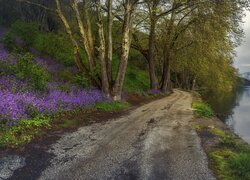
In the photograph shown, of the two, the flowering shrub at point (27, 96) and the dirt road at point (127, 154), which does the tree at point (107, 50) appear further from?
the dirt road at point (127, 154)

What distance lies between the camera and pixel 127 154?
280 inches

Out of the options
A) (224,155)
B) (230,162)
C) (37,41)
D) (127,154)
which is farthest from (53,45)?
(230,162)

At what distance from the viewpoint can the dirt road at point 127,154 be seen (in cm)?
586

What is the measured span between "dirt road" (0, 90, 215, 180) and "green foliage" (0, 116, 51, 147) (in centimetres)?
73

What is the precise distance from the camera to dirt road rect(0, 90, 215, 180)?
586cm

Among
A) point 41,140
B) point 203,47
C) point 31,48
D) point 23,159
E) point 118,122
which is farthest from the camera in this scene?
point 203,47

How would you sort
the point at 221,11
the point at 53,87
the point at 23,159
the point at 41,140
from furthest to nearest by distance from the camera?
the point at 221,11 < the point at 53,87 < the point at 41,140 < the point at 23,159

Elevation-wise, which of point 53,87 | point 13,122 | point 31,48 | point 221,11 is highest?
point 221,11

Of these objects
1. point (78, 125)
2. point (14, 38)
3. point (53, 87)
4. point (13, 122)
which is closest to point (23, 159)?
point (13, 122)

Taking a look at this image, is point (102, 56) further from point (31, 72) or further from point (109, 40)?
point (31, 72)

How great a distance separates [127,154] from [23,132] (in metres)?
2.87

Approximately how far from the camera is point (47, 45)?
20625 mm

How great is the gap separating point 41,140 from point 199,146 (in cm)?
447

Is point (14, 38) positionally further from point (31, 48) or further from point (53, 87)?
point (53, 87)
